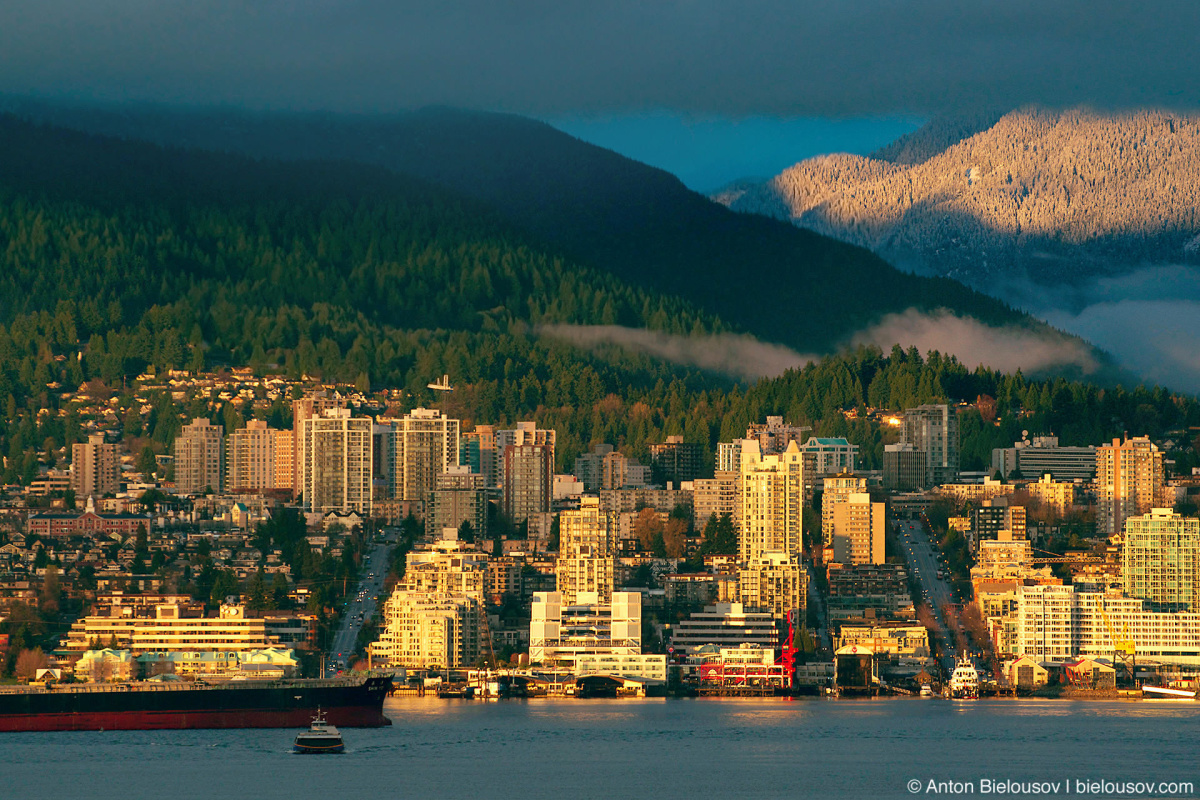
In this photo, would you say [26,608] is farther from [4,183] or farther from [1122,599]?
[4,183]

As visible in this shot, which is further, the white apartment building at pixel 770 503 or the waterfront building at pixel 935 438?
the waterfront building at pixel 935 438

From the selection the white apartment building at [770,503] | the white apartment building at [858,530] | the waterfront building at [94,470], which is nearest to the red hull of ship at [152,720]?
the white apartment building at [770,503]

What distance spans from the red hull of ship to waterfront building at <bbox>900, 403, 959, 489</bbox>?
5930 centimetres

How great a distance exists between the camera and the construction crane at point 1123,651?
10900 cm

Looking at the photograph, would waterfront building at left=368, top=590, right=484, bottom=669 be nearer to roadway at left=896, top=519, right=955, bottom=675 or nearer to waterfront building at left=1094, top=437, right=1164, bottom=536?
roadway at left=896, top=519, right=955, bottom=675

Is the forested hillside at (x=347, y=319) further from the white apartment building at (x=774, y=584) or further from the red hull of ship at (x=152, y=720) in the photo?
the red hull of ship at (x=152, y=720)

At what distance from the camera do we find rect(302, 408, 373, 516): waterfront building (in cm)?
13862

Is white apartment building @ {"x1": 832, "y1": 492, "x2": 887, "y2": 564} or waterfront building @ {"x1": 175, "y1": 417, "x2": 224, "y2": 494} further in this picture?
waterfront building @ {"x1": 175, "y1": 417, "x2": 224, "y2": 494}

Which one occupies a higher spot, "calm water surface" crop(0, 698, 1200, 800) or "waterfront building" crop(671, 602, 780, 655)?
"waterfront building" crop(671, 602, 780, 655)

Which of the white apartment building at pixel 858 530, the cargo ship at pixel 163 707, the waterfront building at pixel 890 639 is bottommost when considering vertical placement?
the cargo ship at pixel 163 707

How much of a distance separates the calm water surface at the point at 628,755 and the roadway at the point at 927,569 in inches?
677

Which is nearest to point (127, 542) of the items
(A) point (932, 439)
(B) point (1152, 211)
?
(A) point (932, 439)

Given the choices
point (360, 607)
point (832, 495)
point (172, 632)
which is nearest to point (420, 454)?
point (832, 495)

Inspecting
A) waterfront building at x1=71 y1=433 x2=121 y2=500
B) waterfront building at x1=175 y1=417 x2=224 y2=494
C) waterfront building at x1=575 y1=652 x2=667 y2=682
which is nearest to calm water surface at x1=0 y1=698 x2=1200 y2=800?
waterfront building at x1=575 y1=652 x2=667 y2=682
